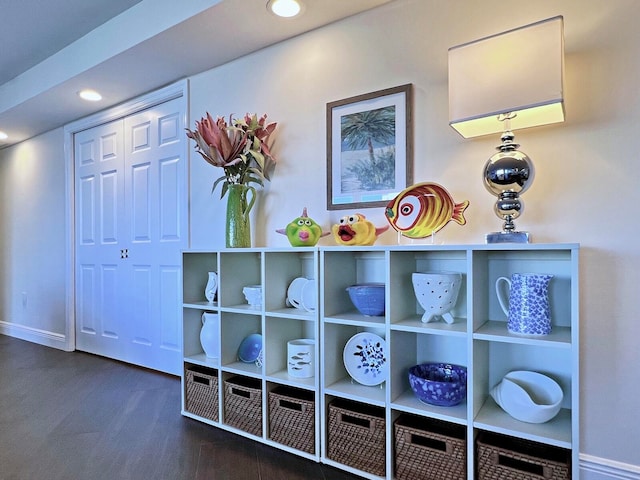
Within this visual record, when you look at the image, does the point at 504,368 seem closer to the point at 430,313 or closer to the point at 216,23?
the point at 430,313

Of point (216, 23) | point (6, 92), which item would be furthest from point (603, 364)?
point (6, 92)

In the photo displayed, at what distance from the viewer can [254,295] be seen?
202 centimetres

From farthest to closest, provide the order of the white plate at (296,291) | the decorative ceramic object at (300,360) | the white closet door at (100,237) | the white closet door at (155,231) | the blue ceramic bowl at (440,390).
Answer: the white closet door at (100,237), the white closet door at (155,231), the white plate at (296,291), the decorative ceramic object at (300,360), the blue ceramic bowl at (440,390)

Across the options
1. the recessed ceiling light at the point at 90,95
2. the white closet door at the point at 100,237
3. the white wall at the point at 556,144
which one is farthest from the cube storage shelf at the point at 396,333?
the recessed ceiling light at the point at 90,95

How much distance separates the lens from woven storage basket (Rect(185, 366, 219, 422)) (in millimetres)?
2055

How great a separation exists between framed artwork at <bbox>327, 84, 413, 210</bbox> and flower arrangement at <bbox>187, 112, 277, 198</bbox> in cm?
39

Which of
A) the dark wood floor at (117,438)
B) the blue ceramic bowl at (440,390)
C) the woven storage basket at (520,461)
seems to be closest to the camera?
the woven storage basket at (520,461)

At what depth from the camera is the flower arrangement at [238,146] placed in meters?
2.13

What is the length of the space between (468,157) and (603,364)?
888 mm

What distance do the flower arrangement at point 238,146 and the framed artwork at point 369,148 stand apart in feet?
1.28

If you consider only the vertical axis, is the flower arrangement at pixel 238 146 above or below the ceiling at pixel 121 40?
below

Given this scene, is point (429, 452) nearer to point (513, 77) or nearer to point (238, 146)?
point (513, 77)

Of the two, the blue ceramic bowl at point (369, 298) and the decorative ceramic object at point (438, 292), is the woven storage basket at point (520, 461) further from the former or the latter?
the blue ceramic bowl at point (369, 298)

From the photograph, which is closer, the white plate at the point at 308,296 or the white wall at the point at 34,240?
the white plate at the point at 308,296
